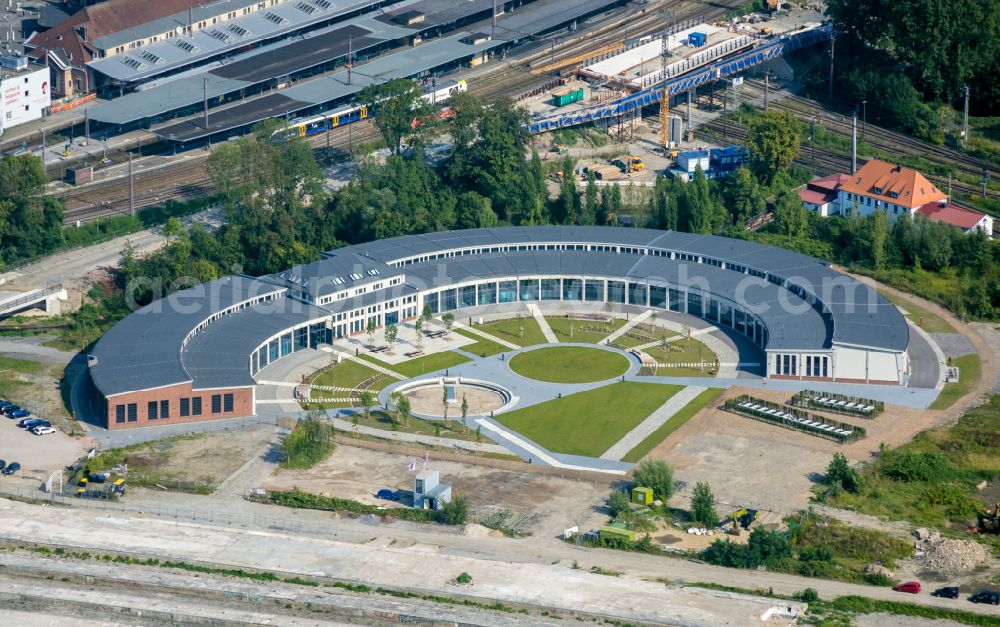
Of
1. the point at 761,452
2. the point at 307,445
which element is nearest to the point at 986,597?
the point at 761,452

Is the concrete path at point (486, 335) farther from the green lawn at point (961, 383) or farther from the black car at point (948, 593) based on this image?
the black car at point (948, 593)

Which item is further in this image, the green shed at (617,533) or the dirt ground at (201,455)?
the dirt ground at (201,455)

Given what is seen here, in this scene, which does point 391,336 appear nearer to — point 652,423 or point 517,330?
point 517,330

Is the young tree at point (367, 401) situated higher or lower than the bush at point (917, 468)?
higher

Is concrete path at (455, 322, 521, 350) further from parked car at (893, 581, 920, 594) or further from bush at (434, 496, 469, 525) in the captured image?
parked car at (893, 581, 920, 594)

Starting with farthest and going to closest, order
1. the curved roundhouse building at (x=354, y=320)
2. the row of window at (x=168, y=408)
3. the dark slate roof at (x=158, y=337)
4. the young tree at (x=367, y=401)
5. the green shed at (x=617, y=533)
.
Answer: the young tree at (x=367, y=401) < the curved roundhouse building at (x=354, y=320) < the dark slate roof at (x=158, y=337) < the row of window at (x=168, y=408) < the green shed at (x=617, y=533)

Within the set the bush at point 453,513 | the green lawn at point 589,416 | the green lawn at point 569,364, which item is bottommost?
the bush at point 453,513

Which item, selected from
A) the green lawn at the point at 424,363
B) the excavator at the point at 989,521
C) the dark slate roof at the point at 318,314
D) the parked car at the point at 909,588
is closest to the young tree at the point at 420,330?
the green lawn at the point at 424,363
